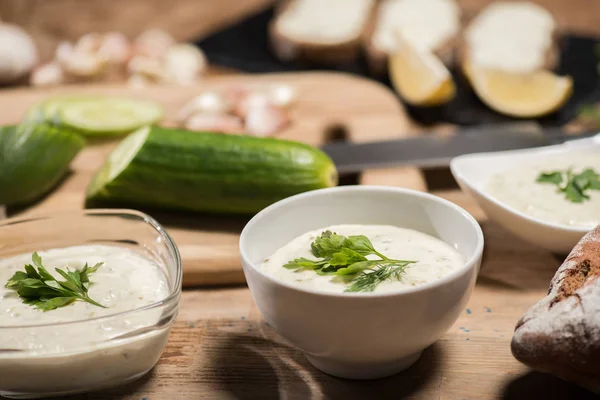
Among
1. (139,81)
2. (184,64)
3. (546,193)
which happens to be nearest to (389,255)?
(546,193)

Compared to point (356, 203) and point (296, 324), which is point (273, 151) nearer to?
point (356, 203)

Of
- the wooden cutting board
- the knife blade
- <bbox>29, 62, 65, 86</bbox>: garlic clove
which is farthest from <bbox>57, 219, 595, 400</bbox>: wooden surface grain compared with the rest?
<bbox>29, 62, 65, 86</bbox>: garlic clove

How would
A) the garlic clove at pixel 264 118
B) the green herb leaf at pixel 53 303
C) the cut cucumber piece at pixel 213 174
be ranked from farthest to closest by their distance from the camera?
the garlic clove at pixel 264 118, the cut cucumber piece at pixel 213 174, the green herb leaf at pixel 53 303

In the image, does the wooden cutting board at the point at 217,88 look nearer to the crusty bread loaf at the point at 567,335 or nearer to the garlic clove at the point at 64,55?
the garlic clove at the point at 64,55

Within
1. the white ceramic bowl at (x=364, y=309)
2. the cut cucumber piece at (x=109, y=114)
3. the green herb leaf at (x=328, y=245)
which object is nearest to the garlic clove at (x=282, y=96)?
the cut cucumber piece at (x=109, y=114)

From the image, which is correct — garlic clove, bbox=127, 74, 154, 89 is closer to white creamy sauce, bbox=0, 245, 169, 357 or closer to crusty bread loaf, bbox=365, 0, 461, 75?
crusty bread loaf, bbox=365, 0, 461, 75
